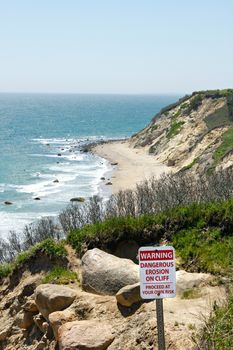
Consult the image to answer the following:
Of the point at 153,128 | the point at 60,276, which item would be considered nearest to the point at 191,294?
the point at 60,276

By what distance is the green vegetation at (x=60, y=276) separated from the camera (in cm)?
1874

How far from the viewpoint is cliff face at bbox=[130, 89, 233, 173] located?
67.2m

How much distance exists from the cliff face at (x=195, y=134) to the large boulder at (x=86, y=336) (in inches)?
1857

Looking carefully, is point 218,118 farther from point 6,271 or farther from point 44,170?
point 6,271

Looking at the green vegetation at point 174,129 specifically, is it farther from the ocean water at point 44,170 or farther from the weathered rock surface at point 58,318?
the weathered rock surface at point 58,318

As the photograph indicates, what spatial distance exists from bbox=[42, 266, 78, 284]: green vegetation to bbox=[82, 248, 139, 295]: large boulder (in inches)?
50.4

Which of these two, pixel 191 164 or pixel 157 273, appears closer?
pixel 157 273

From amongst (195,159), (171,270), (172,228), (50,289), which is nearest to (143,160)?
(195,159)

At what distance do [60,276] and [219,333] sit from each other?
10.7 m

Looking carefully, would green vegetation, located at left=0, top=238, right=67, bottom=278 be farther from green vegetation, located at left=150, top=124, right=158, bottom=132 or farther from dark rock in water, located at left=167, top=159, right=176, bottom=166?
→ green vegetation, located at left=150, top=124, right=158, bottom=132

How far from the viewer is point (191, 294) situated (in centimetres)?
1468

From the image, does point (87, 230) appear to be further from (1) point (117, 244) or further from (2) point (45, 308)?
(2) point (45, 308)

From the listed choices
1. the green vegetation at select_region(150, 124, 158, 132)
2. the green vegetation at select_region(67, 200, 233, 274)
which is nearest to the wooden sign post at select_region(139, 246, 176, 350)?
the green vegetation at select_region(67, 200, 233, 274)

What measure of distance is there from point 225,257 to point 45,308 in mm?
6702
